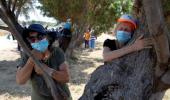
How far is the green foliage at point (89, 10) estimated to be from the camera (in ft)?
59.6

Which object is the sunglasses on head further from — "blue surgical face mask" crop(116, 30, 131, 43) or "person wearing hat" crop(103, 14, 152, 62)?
"blue surgical face mask" crop(116, 30, 131, 43)

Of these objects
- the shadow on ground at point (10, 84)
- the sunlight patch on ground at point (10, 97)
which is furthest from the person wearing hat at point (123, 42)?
the shadow on ground at point (10, 84)

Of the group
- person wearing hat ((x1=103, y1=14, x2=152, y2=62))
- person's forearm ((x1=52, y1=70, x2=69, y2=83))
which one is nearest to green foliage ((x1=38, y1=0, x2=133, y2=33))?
person's forearm ((x1=52, y1=70, x2=69, y2=83))

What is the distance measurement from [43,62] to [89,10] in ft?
50.3

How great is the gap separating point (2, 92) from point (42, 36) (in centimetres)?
862

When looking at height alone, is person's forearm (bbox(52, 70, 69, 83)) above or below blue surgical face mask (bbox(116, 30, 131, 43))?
below

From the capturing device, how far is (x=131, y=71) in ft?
11.1

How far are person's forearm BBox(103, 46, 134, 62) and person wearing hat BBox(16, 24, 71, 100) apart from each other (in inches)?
20.7

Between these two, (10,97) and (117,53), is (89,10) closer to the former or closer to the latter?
(10,97)

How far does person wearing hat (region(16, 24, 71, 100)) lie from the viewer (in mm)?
3719

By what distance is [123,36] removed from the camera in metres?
3.45

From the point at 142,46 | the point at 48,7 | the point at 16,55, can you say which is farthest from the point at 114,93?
the point at 16,55

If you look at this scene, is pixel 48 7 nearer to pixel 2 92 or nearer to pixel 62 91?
pixel 2 92

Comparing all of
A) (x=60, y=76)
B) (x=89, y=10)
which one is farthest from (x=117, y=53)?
(x=89, y=10)
